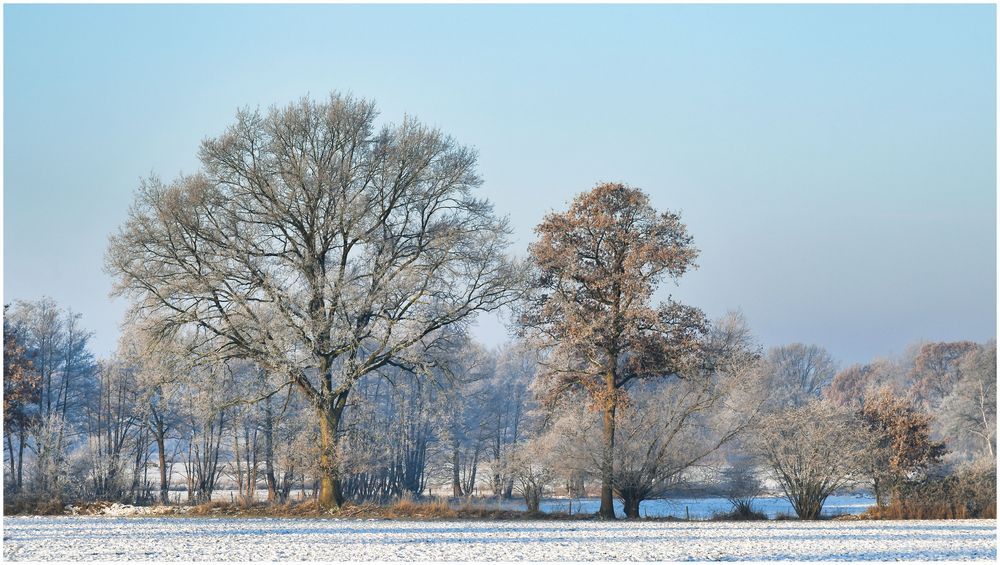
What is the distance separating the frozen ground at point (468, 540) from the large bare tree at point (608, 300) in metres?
5.68

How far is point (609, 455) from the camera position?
24.7 m

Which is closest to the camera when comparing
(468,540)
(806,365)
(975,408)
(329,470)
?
(468,540)

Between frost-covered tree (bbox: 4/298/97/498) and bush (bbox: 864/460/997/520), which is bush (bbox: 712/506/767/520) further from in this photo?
frost-covered tree (bbox: 4/298/97/498)

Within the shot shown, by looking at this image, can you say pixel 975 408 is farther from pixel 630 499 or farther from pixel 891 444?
pixel 630 499

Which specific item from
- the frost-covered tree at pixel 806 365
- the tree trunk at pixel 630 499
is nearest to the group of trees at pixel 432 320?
the tree trunk at pixel 630 499

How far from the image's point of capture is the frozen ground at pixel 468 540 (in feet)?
42.3

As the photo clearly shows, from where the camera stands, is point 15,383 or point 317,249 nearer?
point 317,249

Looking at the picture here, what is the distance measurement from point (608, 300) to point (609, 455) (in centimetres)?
426

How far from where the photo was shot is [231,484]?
51.2m

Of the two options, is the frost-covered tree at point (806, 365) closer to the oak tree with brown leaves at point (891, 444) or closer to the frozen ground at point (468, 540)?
the oak tree with brown leaves at point (891, 444)

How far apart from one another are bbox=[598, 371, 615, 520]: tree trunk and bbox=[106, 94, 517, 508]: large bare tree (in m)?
3.95

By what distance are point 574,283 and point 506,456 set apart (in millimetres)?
5409

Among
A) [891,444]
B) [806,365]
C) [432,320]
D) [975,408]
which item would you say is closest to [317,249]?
[432,320]

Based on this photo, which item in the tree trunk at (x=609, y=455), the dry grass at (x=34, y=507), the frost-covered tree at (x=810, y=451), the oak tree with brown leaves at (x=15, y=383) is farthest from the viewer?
the oak tree with brown leaves at (x=15, y=383)
